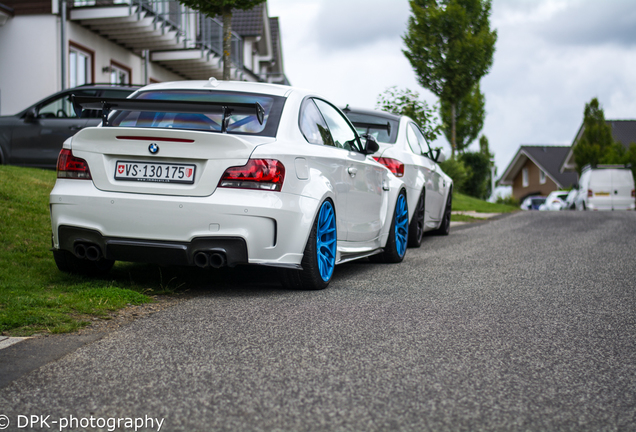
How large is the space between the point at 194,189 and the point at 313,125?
140 cm

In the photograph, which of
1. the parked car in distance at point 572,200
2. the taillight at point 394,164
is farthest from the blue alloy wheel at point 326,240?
the parked car in distance at point 572,200

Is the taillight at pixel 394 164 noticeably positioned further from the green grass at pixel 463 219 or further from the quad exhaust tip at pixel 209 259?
the green grass at pixel 463 219

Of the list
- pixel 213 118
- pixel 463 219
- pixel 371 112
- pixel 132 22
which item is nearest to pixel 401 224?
pixel 371 112

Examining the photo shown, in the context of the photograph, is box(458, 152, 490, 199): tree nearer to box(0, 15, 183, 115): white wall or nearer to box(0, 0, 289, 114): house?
box(0, 0, 289, 114): house

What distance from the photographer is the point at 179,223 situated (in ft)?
16.0

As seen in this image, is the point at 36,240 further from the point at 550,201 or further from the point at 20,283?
the point at 550,201

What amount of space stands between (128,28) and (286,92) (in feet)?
53.8

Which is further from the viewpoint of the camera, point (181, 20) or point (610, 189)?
point (610, 189)

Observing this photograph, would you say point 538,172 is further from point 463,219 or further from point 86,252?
point 86,252

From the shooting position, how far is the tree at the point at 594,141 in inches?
1700

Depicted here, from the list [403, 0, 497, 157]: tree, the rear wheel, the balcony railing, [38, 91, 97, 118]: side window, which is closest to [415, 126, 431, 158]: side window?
the rear wheel

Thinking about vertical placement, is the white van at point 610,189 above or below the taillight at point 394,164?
below

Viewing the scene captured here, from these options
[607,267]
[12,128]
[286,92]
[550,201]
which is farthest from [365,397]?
[550,201]

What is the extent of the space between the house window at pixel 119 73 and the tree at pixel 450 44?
469 inches
